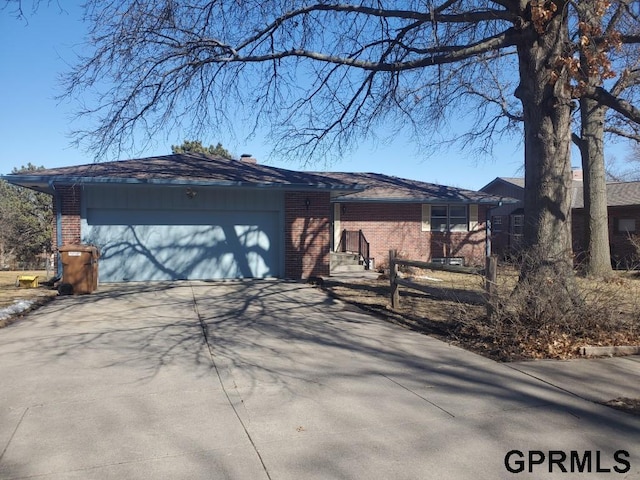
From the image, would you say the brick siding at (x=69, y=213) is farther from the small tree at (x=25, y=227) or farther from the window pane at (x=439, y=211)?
the small tree at (x=25, y=227)

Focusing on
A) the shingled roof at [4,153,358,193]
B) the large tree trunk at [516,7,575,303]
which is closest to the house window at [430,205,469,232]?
the shingled roof at [4,153,358,193]

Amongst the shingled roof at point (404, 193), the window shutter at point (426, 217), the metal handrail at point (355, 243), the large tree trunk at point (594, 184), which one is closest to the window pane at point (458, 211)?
the shingled roof at point (404, 193)

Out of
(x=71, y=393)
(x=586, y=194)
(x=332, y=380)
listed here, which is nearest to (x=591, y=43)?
(x=332, y=380)

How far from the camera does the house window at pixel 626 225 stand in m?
25.8

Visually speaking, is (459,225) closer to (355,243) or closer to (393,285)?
(355,243)

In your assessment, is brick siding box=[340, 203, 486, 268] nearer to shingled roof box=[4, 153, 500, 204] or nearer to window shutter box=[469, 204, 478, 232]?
window shutter box=[469, 204, 478, 232]

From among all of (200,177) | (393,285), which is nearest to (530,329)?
(393,285)

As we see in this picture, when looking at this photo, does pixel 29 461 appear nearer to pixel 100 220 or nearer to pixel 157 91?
pixel 157 91

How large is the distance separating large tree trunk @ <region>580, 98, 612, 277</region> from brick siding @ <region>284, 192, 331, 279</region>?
9.62 m

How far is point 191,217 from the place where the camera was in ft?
48.6

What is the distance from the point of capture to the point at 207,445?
389 centimetres

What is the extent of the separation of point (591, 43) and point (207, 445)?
9.13 m

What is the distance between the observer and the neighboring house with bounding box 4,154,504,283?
13820 millimetres

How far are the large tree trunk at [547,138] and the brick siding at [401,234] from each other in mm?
11302
